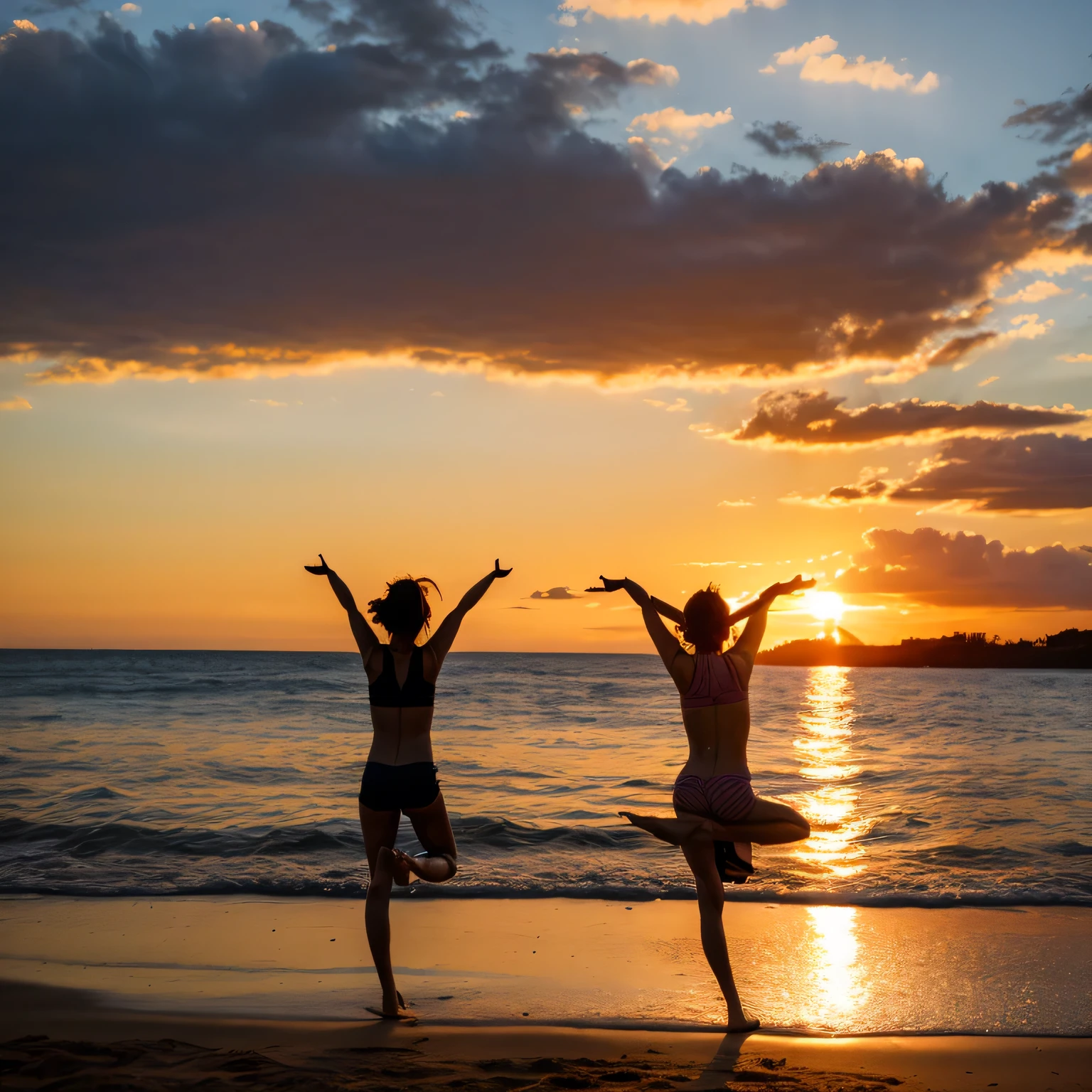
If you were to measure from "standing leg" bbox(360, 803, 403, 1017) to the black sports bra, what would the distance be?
0.63 m

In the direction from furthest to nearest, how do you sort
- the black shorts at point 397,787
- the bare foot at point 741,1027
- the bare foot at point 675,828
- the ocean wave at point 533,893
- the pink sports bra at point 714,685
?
the ocean wave at point 533,893 < the black shorts at point 397,787 < the bare foot at point 741,1027 < the pink sports bra at point 714,685 < the bare foot at point 675,828

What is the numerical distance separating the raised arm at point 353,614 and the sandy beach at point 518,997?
2084 mm

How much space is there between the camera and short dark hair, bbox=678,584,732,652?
4965mm

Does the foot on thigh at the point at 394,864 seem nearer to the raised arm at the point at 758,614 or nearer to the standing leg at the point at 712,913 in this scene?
the standing leg at the point at 712,913

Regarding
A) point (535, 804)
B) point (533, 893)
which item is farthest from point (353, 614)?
point (535, 804)

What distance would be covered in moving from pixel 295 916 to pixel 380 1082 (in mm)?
3724

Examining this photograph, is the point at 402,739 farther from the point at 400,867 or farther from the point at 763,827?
the point at 763,827

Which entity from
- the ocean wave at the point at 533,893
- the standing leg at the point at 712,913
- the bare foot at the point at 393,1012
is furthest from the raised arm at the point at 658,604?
the ocean wave at the point at 533,893

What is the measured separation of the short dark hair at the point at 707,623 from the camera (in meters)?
4.96

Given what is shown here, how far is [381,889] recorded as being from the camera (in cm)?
494

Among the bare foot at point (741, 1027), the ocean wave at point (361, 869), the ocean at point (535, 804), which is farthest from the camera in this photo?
the ocean at point (535, 804)

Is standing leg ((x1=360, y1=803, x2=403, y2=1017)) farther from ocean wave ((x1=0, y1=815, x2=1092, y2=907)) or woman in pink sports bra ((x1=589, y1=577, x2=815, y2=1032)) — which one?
ocean wave ((x1=0, y1=815, x2=1092, y2=907))

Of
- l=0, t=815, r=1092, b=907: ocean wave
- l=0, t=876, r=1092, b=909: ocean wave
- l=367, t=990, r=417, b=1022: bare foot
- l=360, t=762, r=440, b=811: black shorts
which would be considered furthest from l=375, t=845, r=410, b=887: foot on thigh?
l=0, t=815, r=1092, b=907: ocean wave

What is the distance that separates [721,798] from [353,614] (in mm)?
2316
